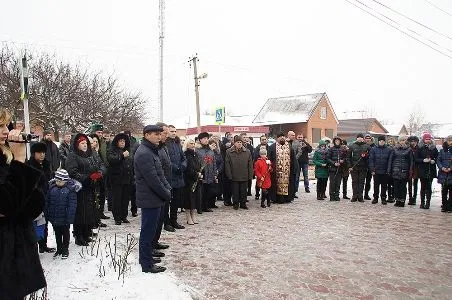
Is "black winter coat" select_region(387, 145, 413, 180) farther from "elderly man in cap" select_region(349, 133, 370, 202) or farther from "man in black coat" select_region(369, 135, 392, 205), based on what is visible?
"elderly man in cap" select_region(349, 133, 370, 202)

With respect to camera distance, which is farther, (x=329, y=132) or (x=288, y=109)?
(x=288, y=109)

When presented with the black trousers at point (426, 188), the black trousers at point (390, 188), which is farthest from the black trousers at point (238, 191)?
the black trousers at point (426, 188)

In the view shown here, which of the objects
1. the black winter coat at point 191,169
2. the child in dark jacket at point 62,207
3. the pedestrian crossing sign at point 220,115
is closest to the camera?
the child in dark jacket at point 62,207

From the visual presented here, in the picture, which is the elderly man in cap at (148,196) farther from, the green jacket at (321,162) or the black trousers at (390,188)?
the black trousers at (390,188)

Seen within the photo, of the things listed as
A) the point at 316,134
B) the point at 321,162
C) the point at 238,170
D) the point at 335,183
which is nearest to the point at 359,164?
the point at 335,183

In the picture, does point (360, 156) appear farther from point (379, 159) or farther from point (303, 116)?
point (303, 116)

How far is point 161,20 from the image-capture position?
18.3 metres

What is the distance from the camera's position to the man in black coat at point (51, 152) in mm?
7742

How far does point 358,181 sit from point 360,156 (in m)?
0.81

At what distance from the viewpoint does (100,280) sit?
418cm

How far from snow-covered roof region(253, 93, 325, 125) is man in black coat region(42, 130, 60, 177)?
35434mm

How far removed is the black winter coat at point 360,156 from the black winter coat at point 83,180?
7.85m

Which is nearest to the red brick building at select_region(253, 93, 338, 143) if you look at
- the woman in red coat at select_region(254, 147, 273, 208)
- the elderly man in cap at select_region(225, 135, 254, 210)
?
the woman in red coat at select_region(254, 147, 273, 208)

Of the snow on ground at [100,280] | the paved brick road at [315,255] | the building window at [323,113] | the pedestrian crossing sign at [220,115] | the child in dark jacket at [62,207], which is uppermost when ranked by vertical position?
the building window at [323,113]
